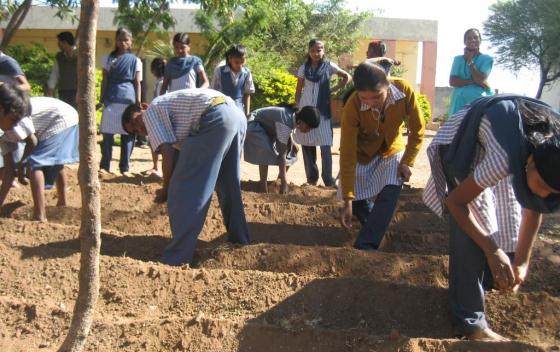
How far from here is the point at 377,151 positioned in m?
4.80

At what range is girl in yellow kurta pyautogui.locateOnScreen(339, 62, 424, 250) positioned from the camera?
452 centimetres

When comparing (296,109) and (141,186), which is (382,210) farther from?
(141,186)

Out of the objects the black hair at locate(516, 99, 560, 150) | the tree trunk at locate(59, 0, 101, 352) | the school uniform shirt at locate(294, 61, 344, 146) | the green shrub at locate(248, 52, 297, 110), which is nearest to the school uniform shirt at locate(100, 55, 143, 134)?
the school uniform shirt at locate(294, 61, 344, 146)

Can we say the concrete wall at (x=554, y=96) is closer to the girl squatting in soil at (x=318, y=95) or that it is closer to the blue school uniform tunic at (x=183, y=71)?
the girl squatting in soil at (x=318, y=95)

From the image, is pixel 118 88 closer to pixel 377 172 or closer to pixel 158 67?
pixel 158 67

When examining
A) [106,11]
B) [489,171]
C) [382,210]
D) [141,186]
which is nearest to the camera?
[489,171]

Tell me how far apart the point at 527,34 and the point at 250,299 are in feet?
70.2

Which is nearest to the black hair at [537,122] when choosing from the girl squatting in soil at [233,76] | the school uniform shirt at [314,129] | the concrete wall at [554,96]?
the school uniform shirt at [314,129]

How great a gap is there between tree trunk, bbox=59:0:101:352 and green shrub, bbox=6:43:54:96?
10569 millimetres

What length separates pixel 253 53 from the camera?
55.1 feet

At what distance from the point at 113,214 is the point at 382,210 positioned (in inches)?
97.0

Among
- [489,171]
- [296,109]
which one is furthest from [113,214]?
[489,171]

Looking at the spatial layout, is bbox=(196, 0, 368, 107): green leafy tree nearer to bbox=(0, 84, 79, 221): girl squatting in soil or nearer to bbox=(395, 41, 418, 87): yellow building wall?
bbox=(395, 41, 418, 87): yellow building wall

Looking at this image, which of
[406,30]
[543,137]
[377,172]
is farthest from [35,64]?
[543,137]
